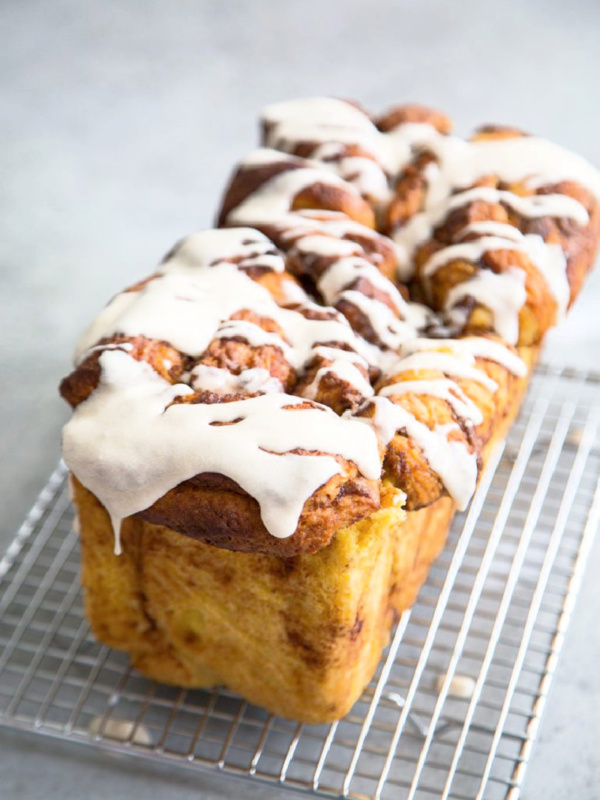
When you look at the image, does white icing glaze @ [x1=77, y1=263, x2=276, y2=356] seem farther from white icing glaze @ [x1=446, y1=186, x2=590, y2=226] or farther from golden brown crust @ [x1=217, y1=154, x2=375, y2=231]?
white icing glaze @ [x1=446, y1=186, x2=590, y2=226]

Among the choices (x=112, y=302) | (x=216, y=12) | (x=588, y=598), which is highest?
(x=112, y=302)

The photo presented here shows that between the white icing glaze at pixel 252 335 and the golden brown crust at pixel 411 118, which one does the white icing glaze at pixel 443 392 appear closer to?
the white icing glaze at pixel 252 335

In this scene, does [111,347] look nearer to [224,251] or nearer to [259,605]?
[224,251]

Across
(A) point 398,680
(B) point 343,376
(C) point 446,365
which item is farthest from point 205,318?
(A) point 398,680

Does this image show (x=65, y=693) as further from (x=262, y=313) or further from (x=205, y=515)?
(x=262, y=313)

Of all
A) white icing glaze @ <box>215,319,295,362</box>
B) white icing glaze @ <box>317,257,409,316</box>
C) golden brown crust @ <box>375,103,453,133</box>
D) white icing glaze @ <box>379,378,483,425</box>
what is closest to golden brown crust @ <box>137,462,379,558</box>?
white icing glaze @ <box>379,378,483,425</box>

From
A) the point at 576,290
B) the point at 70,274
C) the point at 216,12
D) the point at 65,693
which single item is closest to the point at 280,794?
the point at 65,693
